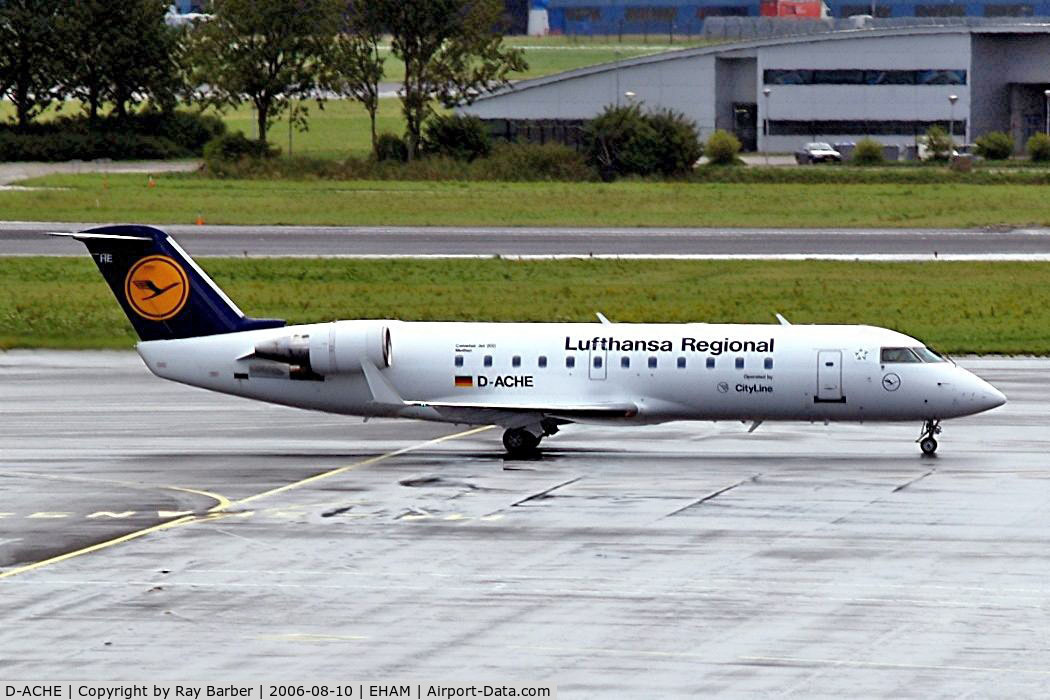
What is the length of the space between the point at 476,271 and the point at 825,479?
32.9m

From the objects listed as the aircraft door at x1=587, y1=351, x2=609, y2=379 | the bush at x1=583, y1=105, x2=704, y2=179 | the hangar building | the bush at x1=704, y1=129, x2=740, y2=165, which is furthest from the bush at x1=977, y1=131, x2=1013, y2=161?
the aircraft door at x1=587, y1=351, x2=609, y2=379

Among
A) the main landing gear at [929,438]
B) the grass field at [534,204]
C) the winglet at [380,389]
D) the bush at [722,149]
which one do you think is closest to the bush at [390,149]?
the grass field at [534,204]

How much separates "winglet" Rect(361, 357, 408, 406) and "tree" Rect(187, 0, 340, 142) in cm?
8737

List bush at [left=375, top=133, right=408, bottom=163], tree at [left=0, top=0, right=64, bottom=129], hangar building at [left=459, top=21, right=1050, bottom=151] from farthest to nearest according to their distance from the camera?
hangar building at [left=459, top=21, right=1050, bottom=151], tree at [left=0, top=0, right=64, bottom=129], bush at [left=375, top=133, right=408, bottom=163]

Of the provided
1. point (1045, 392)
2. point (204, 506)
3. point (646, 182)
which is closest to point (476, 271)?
point (1045, 392)

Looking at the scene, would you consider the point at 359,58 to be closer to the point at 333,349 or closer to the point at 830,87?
the point at 830,87

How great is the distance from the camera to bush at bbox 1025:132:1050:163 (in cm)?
12281

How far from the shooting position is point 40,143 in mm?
126250

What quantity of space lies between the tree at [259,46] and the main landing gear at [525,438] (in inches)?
3466

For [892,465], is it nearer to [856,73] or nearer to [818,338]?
[818,338]

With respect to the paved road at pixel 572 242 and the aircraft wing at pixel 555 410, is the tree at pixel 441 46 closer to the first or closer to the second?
the paved road at pixel 572 242

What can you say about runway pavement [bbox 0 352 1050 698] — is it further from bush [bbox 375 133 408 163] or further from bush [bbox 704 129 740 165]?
bush [bbox 704 129 740 165]

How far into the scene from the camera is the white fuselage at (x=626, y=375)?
3556 cm

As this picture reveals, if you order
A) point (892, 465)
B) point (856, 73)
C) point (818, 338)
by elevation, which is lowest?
point (892, 465)
